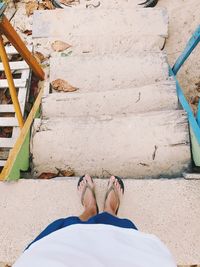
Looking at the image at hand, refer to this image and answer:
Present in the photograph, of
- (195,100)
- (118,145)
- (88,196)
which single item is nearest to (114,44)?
(195,100)

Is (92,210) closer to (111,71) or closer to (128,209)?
(128,209)

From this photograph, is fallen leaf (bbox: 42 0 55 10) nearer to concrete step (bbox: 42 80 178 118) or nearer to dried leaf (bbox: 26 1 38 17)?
dried leaf (bbox: 26 1 38 17)

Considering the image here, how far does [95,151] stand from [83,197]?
0.35 metres

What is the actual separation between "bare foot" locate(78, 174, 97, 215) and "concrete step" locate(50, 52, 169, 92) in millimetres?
1011

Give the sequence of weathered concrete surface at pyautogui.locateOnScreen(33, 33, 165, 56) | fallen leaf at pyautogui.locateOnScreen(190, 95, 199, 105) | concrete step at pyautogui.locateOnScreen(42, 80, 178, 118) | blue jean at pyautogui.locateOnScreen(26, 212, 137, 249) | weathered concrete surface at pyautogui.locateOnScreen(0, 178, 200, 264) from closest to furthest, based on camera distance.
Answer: blue jean at pyautogui.locateOnScreen(26, 212, 137, 249)
weathered concrete surface at pyautogui.locateOnScreen(0, 178, 200, 264)
concrete step at pyautogui.locateOnScreen(42, 80, 178, 118)
fallen leaf at pyautogui.locateOnScreen(190, 95, 199, 105)
weathered concrete surface at pyautogui.locateOnScreen(33, 33, 165, 56)

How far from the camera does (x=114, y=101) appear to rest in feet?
8.22

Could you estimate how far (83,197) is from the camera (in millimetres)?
1976

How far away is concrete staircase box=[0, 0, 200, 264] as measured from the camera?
6.25 feet

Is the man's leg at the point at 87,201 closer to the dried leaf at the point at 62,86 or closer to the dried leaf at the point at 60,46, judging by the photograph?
the dried leaf at the point at 62,86

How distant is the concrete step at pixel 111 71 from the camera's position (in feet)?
9.04

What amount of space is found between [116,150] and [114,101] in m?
0.48

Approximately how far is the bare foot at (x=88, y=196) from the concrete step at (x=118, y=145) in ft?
0.69

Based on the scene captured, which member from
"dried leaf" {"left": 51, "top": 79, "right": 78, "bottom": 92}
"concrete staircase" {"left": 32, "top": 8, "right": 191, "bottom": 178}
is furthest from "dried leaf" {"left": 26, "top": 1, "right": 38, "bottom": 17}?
"dried leaf" {"left": 51, "top": 79, "right": 78, "bottom": 92}

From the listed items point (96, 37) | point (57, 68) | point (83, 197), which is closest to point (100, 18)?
point (96, 37)
